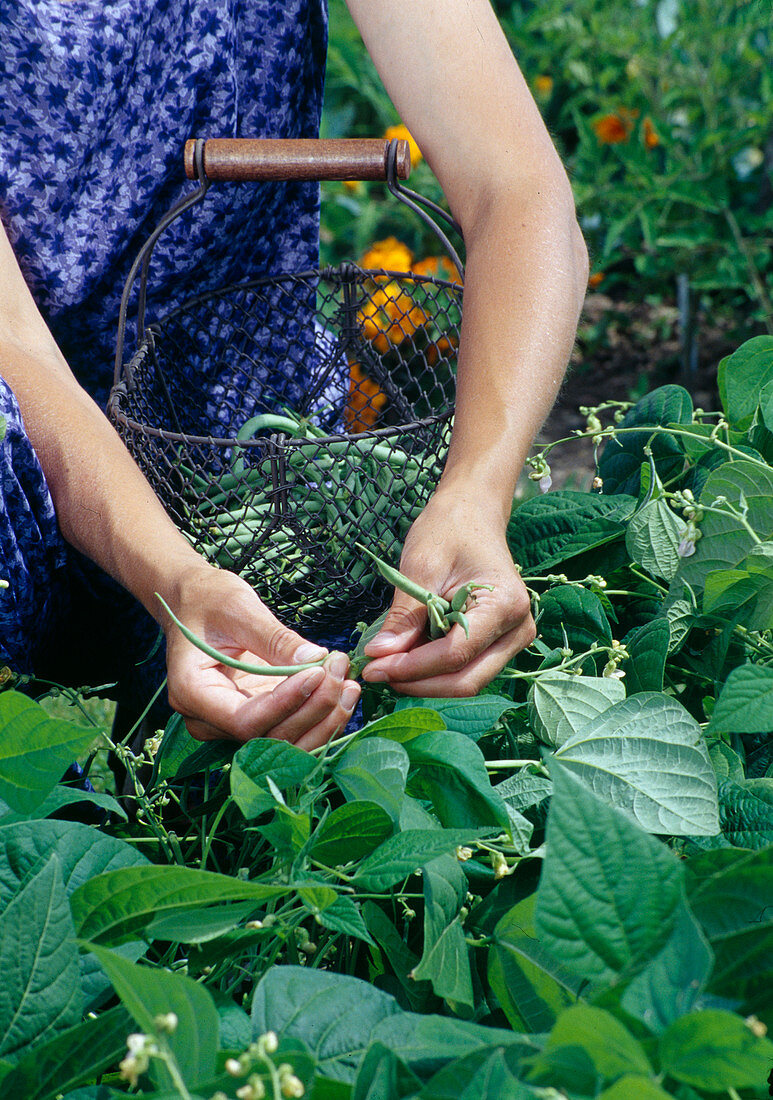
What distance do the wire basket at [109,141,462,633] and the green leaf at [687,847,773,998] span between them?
45 cm

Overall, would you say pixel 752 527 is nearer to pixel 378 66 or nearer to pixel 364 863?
pixel 364 863

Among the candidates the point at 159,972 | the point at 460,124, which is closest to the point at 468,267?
the point at 460,124

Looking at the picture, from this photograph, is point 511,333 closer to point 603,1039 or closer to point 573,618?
point 573,618

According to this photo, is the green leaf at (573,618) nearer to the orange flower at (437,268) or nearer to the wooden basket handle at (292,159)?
the wooden basket handle at (292,159)

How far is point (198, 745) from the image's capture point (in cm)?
69

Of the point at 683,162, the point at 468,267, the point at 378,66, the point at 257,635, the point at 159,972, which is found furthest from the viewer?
the point at 683,162

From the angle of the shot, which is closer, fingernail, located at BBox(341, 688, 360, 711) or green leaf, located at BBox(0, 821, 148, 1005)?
green leaf, located at BBox(0, 821, 148, 1005)

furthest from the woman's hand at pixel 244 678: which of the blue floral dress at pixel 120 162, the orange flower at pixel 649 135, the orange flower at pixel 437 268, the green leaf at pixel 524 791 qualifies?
the orange flower at pixel 649 135

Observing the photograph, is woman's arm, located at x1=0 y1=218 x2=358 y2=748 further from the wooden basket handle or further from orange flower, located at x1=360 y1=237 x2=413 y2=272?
orange flower, located at x1=360 y1=237 x2=413 y2=272

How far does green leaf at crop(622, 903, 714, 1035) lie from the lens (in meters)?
0.37

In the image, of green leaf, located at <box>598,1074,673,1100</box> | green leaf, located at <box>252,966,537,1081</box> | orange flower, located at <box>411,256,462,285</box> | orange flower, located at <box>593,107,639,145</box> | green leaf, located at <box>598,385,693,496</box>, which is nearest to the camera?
green leaf, located at <box>598,1074,673,1100</box>

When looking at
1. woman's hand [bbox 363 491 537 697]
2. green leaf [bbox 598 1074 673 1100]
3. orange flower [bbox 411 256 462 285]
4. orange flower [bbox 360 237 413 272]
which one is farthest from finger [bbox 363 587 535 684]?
orange flower [bbox 411 256 462 285]

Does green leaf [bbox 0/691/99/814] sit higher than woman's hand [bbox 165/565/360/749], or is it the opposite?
green leaf [bbox 0/691/99/814]

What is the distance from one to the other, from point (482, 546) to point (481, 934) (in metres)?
0.27
